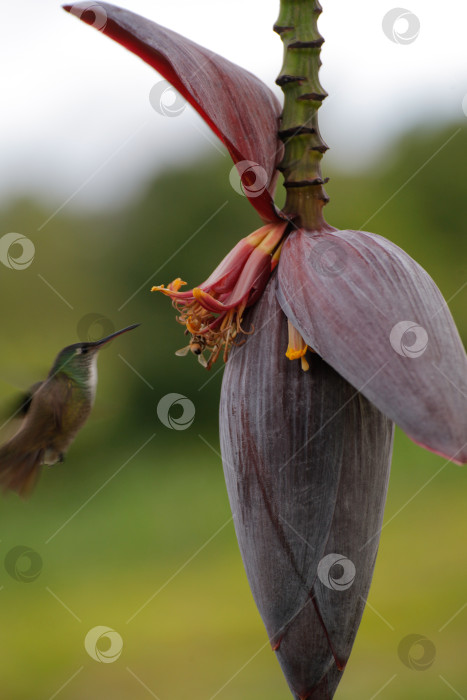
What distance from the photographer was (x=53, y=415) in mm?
530

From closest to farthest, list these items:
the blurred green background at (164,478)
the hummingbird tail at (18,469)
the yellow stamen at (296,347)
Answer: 1. the yellow stamen at (296,347)
2. the hummingbird tail at (18,469)
3. the blurred green background at (164,478)

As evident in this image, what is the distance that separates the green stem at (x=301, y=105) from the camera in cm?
31

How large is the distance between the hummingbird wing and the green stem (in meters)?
0.26

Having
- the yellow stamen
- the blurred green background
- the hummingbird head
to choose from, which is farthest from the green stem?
the blurred green background

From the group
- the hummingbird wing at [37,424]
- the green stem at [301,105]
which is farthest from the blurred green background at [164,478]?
the green stem at [301,105]

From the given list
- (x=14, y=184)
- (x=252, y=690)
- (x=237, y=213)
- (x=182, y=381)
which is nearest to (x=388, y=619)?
(x=252, y=690)

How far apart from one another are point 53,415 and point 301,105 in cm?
30

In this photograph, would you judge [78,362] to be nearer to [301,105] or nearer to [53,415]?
[53,415]

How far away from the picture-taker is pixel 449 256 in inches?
104

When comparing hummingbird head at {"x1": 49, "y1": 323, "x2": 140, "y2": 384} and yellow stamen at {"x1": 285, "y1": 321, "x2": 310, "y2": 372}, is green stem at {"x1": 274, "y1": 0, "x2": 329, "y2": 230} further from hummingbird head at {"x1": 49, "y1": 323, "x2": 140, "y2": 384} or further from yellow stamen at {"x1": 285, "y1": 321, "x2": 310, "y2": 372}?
hummingbird head at {"x1": 49, "y1": 323, "x2": 140, "y2": 384}

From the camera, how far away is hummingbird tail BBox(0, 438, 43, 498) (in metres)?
0.49

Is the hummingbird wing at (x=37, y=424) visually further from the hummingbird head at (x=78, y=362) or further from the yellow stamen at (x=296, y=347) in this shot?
the yellow stamen at (x=296, y=347)

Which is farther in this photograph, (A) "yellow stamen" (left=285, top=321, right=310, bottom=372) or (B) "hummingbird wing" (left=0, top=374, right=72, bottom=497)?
(B) "hummingbird wing" (left=0, top=374, right=72, bottom=497)

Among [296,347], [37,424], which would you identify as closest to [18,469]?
[37,424]
